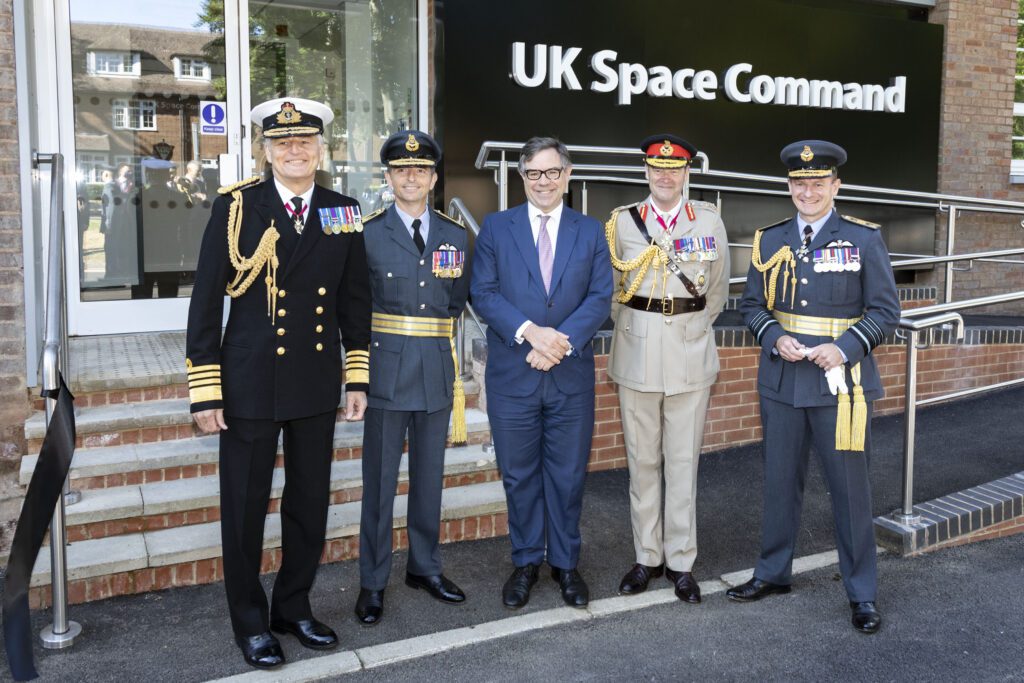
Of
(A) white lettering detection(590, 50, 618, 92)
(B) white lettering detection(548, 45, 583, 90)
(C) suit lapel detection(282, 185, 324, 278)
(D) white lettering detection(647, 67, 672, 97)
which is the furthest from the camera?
(D) white lettering detection(647, 67, 672, 97)

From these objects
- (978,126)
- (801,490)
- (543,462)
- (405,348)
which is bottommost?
(801,490)

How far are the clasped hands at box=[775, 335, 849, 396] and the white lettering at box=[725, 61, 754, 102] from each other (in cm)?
481

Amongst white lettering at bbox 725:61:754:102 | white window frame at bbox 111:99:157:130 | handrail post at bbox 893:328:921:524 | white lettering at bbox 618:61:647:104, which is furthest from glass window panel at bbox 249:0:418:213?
handrail post at bbox 893:328:921:524

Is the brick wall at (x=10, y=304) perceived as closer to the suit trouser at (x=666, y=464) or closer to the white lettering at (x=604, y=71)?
the suit trouser at (x=666, y=464)

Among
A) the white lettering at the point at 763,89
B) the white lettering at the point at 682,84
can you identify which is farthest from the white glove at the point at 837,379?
the white lettering at the point at 763,89

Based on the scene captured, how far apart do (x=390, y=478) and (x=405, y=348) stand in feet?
1.74

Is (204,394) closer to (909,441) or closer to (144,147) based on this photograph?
(909,441)

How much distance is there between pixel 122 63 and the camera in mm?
5906

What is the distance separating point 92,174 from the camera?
19.3 ft

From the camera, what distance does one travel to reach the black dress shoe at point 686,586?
383cm

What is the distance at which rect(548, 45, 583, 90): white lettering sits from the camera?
7109 mm

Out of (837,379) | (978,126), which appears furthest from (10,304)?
(978,126)

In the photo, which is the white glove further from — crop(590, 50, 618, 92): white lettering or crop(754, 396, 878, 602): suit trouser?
crop(590, 50, 618, 92): white lettering

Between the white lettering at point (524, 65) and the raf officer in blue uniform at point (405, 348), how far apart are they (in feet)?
11.4
